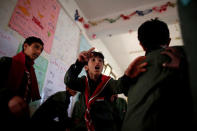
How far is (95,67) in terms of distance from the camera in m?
1.42

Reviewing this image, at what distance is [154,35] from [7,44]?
44.3 inches

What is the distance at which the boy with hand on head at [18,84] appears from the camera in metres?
0.68

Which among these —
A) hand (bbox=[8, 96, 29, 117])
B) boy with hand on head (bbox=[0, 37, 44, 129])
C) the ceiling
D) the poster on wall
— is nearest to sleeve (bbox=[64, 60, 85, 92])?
boy with hand on head (bbox=[0, 37, 44, 129])

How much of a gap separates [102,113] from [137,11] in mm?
1871

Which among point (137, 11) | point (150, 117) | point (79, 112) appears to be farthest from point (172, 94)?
point (137, 11)

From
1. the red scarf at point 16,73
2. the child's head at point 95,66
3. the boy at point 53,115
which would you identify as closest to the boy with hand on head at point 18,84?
the red scarf at point 16,73

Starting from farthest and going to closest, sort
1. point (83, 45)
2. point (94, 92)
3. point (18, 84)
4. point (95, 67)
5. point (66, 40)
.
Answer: point (83, 45)
point (66, 40)
point (95, 67)
point (94, 92)
point (18, 84)

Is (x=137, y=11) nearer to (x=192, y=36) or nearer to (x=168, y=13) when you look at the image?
(x=168, y=13)

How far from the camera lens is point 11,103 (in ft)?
2.21

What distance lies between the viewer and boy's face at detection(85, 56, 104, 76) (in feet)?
4.59

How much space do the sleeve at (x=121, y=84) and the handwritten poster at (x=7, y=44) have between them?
0.89m

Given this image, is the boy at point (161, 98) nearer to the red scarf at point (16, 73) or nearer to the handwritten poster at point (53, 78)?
the red scarf at point (16, 73)

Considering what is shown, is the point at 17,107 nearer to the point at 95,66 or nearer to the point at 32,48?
the point at 32,48

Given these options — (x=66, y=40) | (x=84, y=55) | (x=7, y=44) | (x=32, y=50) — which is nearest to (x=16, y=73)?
(x=32, y=50)
